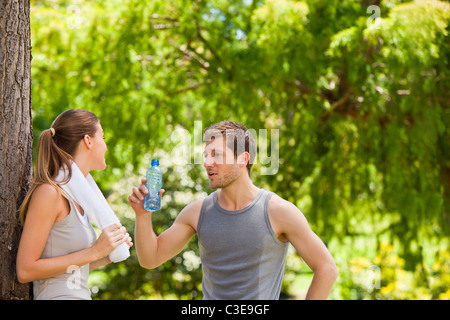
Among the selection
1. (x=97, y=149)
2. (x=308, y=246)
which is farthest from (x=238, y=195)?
(x=97, y=149)

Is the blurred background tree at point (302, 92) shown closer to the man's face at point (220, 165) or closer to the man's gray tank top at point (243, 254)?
the man's face at point (220, 165)

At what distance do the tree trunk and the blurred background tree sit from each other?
310 centimetres

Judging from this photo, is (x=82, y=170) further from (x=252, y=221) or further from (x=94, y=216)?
(x=252, y=221)

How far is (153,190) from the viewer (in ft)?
7.10

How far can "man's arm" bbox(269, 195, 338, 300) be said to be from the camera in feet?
6.57

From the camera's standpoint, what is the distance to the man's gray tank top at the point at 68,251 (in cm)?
197

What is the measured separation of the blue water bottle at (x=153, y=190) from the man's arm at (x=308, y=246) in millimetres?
452

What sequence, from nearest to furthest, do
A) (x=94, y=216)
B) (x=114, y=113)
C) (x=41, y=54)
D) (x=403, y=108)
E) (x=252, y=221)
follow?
(x=94, y=216)
(x=252, y=221)
(x=403, y=108)
(x=114, y=113)
(x=41, y=54)

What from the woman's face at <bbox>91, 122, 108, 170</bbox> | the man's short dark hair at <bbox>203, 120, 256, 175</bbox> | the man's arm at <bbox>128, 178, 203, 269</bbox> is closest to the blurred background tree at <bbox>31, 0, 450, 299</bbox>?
the man's short dark hair at <bbox>203, 120, 256, 175</bbox>

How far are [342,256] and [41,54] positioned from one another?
14.3 feet

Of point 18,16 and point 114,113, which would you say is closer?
point 18,16

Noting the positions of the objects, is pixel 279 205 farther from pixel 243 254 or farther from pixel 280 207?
pixel 243 254

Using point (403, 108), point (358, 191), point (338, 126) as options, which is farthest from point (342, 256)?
point (403, 108)

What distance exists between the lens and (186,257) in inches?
276
